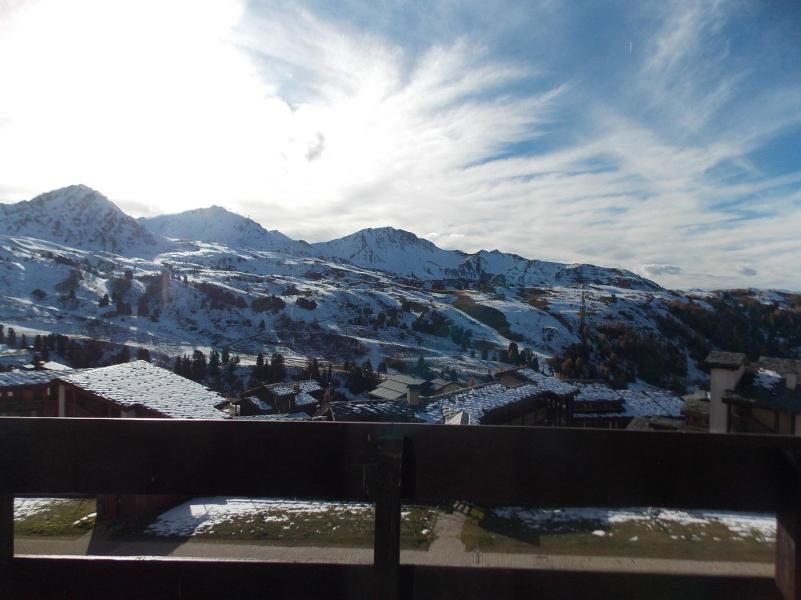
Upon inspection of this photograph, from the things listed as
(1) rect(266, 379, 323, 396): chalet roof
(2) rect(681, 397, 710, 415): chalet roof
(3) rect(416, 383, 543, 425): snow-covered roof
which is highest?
(3) rect(416, 383, 543, 425): snow-covered roof

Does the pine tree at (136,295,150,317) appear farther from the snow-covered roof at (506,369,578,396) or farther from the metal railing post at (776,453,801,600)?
the metal railing post at (776,453,801,600)

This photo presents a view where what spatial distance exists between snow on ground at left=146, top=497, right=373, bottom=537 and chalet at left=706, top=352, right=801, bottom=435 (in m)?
11.1

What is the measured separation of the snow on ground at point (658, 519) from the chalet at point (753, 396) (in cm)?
1010

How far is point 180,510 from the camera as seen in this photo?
2.33 metres

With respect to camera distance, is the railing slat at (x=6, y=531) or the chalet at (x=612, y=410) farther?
the chalet at (x=612, y=410)

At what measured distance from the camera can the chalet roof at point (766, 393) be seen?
10875 millimetres

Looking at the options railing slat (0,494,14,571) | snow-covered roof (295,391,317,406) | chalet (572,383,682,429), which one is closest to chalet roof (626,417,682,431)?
chalet (572,383,682,429)

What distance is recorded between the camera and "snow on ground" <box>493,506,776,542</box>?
5.88 feet

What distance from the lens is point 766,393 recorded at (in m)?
11.8

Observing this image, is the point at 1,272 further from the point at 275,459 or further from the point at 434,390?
the point at 275,459

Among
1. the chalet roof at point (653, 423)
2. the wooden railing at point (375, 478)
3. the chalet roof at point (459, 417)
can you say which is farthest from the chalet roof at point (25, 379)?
the chalet roof at point (653, 423)

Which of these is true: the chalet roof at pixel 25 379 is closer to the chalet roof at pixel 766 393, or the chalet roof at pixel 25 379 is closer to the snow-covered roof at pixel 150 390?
the snow-covered roof at pixel 150 390

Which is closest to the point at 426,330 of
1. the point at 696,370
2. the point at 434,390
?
the point at 696,370

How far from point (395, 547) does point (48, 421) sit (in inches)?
48.5
